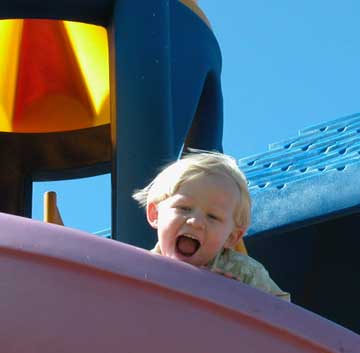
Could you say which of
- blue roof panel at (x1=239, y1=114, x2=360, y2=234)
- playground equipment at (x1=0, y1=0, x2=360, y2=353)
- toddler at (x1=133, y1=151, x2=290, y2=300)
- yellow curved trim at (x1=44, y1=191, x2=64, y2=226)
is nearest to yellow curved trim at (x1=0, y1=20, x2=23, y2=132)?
yellow curved trim at (x1=44, y1=191, x2=64, y2=226)

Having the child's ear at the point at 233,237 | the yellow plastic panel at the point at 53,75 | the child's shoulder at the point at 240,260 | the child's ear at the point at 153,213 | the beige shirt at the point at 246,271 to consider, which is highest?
the yellow plastic panel at the point at 53,75

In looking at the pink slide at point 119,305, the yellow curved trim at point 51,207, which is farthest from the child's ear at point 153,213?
the yellow curved trim at point 51,207

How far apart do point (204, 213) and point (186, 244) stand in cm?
6

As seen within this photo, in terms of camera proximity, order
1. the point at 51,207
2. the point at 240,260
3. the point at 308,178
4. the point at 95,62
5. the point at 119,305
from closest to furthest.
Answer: the point at 119,305
the point at 240,260
the point at 308,178
the point at 51,207
the point at 95,62

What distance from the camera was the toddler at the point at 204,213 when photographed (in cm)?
187

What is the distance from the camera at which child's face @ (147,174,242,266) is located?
1.87m

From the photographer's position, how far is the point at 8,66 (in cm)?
455

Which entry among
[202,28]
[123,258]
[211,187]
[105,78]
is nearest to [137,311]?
[123,258]

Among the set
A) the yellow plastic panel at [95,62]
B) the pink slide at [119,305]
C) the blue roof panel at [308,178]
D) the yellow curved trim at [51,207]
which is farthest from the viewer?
the yellow plastic panel at [95,62]

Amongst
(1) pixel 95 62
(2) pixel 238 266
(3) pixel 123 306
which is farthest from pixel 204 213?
(1) pixel 95 62

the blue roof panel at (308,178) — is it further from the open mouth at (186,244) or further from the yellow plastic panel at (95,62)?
the open mouth at (186,244)

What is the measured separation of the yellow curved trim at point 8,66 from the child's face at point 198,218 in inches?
107

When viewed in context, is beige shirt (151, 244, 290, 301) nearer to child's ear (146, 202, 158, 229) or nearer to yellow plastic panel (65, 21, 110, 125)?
child's ear (146, 202, 158, 229)

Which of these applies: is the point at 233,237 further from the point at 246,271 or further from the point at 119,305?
the point at 119,305
